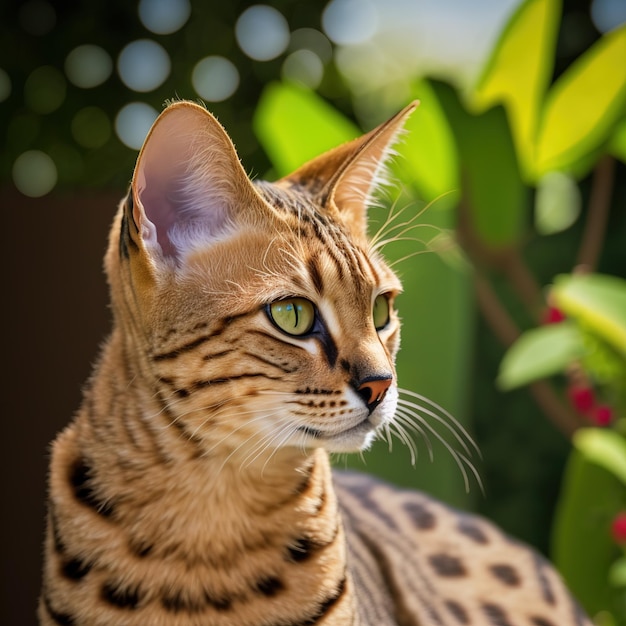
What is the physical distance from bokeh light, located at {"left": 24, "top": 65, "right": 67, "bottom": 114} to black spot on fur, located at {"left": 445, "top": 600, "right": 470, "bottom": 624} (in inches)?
62.4

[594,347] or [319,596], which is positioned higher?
[319,596]

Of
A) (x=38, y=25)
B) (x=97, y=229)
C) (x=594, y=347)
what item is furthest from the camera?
(x=38, y=25)

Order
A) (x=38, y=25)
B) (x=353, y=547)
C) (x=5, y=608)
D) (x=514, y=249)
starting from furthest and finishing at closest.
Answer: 1. (x=38, y=25)
2. (x=514, y=249)
3. (x=5, y=608)
4. (x=353, y=547)

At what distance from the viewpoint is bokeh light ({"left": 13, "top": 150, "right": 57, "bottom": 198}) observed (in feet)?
6.07

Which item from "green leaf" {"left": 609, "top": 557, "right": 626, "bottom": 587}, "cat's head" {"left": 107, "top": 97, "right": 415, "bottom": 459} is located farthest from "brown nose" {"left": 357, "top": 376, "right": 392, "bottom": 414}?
"green leaf" {"left": 609, "top": 557, "right": 626, "bottom": 587}

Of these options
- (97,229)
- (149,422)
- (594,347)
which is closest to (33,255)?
(97,229)

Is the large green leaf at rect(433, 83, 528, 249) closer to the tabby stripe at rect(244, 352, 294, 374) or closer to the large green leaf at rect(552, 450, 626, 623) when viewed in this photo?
the large green leaf at rect(552, 450, 626, 623)

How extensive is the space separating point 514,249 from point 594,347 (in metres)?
0.31

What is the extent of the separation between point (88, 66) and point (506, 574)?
155cm

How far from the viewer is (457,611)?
36.3 inches

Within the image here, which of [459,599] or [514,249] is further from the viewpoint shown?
[514,249]

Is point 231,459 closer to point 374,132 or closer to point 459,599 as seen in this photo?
point 374,132

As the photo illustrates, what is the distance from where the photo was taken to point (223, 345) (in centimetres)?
62

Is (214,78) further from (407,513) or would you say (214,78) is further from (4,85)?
(407,513)
